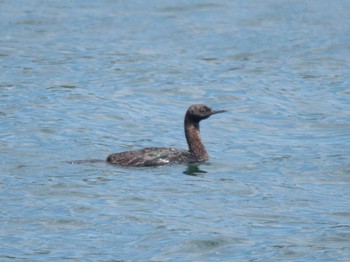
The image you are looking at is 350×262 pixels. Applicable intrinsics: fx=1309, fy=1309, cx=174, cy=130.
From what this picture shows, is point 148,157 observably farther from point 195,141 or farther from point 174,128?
point 174,128

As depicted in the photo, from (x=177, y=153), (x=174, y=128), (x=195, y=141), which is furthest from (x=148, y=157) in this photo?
(x=174, y=128)

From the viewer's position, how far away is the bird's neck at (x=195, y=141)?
56.9 feet

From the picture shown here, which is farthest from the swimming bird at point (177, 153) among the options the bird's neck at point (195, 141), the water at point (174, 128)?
the water at point (174, 128)

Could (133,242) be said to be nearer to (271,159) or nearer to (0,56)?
(271,159)

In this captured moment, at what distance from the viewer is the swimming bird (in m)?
16.7

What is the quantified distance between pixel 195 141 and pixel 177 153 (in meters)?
0.39

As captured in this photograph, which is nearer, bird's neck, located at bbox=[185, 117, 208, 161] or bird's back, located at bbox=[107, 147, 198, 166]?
bird's back, located at bbox=[107, 147, 198, 166]

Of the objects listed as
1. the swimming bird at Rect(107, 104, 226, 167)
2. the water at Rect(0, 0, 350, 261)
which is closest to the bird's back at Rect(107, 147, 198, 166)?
the swimming bird at Rect(107, 104, 226, 167)

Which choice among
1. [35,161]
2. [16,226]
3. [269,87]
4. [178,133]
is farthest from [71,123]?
[16,226]

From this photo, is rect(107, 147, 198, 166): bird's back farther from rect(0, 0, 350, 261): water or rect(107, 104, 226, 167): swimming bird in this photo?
rect(0, 0, 350, 261): water

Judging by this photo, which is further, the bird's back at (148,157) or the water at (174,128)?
the bird's back at (148,157)

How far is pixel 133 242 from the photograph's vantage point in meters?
13.4

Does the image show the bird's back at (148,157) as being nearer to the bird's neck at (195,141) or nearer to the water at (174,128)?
the water at (174,128)

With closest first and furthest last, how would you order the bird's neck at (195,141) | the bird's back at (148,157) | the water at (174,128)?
the water at (174,128), the bird's back at (148,157), the bird's neck at (195,141)
